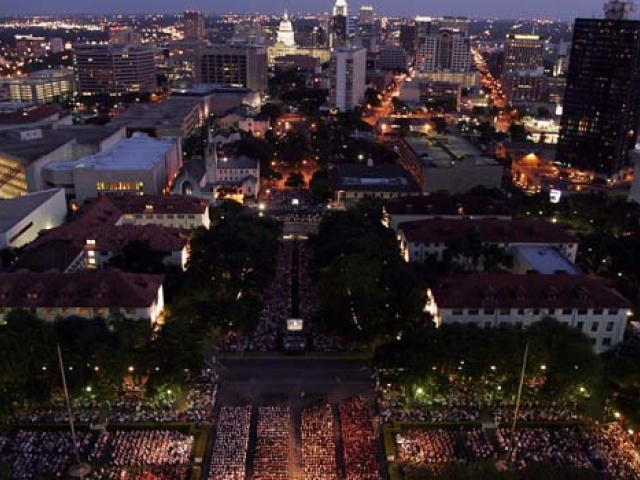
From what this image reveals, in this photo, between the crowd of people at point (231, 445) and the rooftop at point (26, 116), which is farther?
the rooftop at point (26, 116)

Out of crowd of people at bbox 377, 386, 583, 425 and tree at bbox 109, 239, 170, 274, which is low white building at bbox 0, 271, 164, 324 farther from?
crowd of people at bbox 377, 386, 583, 425

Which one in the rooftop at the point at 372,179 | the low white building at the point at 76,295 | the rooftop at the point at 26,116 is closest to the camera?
the low white building at the point at 76,295

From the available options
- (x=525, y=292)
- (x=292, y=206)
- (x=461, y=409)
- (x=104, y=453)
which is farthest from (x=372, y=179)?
(x=104, y=453)

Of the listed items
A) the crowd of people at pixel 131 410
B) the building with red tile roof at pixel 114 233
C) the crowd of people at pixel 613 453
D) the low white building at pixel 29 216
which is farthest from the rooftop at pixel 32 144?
the crowd of people at pixel 613 453

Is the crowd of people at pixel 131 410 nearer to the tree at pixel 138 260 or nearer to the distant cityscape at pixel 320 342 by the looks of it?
the distant cityscape at pixel 320 342

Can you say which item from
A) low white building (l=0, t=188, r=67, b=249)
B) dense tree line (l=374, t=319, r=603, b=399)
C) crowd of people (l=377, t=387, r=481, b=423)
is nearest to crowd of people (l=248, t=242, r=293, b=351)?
crowd of people (l=377, t=387, r=481, b=423)

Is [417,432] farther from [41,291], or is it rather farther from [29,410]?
[41,291]

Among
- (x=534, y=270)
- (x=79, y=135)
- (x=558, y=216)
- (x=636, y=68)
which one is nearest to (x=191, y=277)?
(x=534, y=270)
